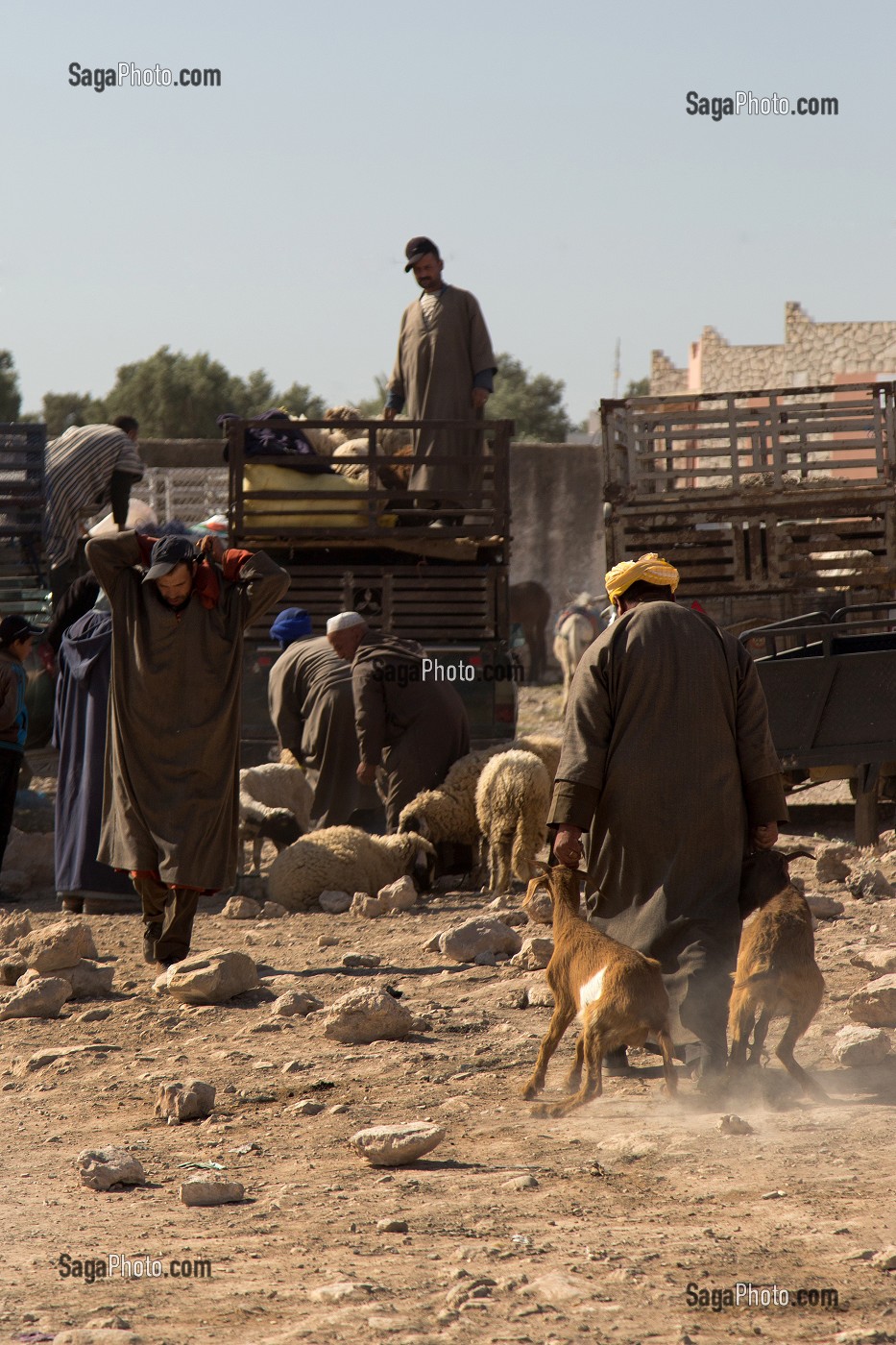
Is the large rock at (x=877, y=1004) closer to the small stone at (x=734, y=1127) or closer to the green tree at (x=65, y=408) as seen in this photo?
the small stone at (x=734, y=1127)

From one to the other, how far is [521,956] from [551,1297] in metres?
3.22

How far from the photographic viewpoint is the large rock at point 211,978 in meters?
5.98

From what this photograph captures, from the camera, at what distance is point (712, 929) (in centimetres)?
465

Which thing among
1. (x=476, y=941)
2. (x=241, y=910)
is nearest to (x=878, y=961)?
(x=476, y=941)

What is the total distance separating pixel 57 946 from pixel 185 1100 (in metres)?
1.84

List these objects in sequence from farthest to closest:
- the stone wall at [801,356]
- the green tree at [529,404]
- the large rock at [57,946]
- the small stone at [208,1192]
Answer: the green tree at [529,404], the stone wall at [801,356], the large rock at [57,946], the small stone at [208,1192]

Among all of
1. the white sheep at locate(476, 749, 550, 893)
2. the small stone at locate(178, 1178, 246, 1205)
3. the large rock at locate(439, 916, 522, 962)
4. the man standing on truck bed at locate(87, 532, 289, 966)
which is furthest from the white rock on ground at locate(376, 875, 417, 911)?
the small stone at locate(178, 1178, 246, 1205)

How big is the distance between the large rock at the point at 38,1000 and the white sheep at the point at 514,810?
111 inches

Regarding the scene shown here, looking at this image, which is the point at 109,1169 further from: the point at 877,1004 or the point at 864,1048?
the point at 877,1004

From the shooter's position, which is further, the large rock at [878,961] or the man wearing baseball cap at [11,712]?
the man wearing baseball cap at [11,712]

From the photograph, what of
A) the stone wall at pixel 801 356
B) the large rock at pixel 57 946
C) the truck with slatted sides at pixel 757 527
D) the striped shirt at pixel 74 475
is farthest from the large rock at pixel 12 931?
the stone wall at pixel 801 356

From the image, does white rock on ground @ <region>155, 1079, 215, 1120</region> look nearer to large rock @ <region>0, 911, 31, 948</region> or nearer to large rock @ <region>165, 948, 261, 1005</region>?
large rock @ <region>165, 948, 261, 1005</region>

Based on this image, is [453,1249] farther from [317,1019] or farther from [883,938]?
[883,938]

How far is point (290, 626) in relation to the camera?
34.1 ft
